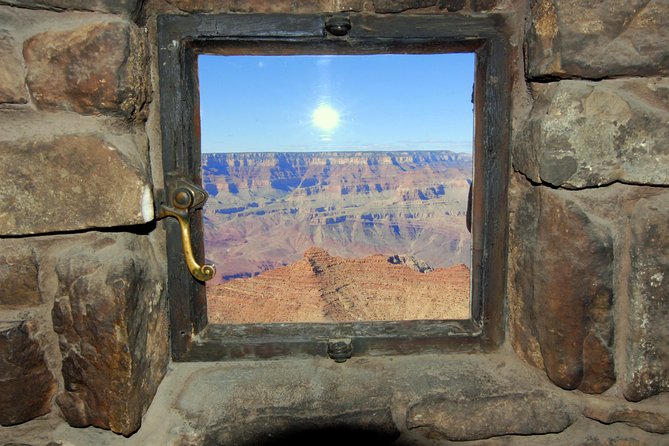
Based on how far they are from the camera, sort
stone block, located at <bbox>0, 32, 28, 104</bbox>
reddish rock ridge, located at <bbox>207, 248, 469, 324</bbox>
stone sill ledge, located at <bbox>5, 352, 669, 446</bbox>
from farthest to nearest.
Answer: reddish rock ridge, located at <bbox>207, 248, 469, 324</bbox>, stone sill ledge, located at <bbox>5, 352, 669, 446</bbox>, stone block, located at <bbox>0, 32, 28, 104</bbox>

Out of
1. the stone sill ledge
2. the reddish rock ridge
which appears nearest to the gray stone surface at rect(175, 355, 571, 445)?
the stone sill ledge

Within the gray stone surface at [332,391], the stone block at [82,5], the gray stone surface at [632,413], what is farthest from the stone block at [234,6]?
the gray stone surface at [632,413]

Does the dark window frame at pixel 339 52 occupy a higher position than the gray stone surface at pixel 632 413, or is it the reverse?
the dark window frame at pixel 339 52

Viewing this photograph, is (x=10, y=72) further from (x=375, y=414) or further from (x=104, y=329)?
(x=375, y=414)

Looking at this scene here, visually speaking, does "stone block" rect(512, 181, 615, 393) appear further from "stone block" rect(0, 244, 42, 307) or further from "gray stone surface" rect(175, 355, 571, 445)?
"stone block" rect(0, 244, 42, 307)

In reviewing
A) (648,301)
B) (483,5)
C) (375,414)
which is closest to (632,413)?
(648,301)

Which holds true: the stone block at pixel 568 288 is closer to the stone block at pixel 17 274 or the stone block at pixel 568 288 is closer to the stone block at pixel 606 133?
the stone block at pixel 606 133

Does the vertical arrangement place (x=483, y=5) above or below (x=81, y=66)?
above
